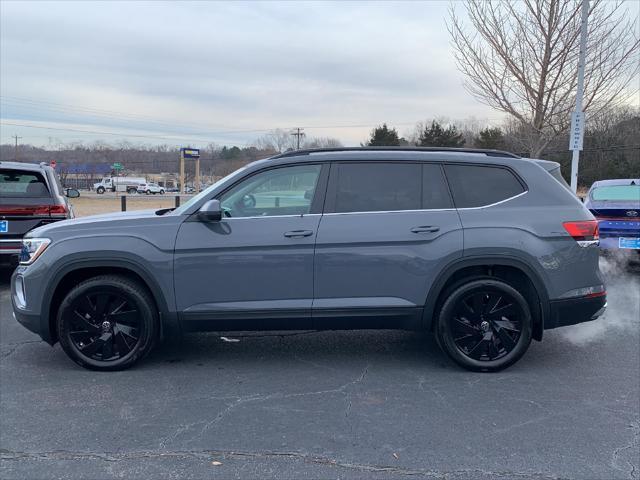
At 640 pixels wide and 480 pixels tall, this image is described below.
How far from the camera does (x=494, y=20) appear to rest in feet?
47.6

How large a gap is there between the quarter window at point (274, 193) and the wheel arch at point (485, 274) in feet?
4.13

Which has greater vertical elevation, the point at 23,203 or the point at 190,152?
the point at 190,152

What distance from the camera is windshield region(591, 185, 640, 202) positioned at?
9.20 meters

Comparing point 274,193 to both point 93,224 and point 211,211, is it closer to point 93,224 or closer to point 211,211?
point 211,211

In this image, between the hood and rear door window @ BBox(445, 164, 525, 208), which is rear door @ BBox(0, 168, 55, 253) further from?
rear door window @ BBox(445, 164, 525, 208)

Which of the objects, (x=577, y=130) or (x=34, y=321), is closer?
(x=34, y=321)

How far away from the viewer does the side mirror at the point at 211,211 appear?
169 inches

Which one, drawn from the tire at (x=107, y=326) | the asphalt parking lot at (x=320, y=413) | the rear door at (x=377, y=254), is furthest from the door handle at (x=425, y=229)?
the tire at (x=107, y=326)

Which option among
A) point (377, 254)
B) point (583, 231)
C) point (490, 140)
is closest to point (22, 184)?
point (377, 254)

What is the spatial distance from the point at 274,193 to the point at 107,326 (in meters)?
1.77

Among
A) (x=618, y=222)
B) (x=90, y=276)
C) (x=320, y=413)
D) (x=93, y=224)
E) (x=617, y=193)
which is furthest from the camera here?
(x=617, y=193)

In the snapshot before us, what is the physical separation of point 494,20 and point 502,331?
12339mm

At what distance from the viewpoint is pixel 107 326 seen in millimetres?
4535

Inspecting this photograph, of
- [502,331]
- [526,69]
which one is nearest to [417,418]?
[502,331]
